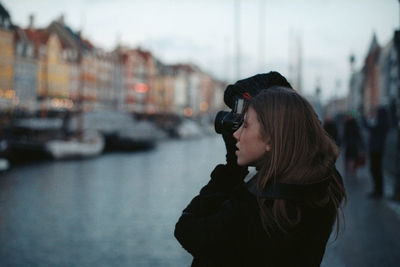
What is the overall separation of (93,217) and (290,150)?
8205 millimetres

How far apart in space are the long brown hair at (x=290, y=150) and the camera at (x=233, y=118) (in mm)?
84

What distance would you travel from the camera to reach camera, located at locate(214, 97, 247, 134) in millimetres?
1614

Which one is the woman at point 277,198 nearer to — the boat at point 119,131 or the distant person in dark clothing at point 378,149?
the distant person in dark clothing at point 378,149

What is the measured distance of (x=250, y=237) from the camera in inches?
56.1

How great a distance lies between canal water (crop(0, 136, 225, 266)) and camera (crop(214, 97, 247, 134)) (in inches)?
179

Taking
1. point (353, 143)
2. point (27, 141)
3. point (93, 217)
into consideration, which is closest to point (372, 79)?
point (27, 141)

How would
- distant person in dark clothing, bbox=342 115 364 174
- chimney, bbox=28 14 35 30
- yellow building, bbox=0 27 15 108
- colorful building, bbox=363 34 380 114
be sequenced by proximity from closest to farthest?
distant person in dark clothing, bbox=342 115 364 174 → yellow building, bbox=0 27 15 108 → chimney, bbox=28 14 35 30 → colorful building, bbox=363 34 380 114

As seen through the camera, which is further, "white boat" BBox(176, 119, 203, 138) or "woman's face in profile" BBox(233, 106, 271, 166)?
"white boat" BBox(176, 119, 203, 138)

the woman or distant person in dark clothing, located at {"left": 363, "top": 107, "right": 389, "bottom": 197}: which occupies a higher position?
the woman

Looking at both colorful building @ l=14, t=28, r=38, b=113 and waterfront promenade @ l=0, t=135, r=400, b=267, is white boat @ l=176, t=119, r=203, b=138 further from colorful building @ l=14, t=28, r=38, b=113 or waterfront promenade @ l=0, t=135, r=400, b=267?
waterfront promenade @ l=0, t=135, r=400, b=267

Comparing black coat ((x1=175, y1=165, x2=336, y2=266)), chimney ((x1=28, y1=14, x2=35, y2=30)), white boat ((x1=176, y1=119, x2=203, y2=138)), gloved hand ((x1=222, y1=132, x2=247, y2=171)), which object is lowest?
white boat ((x1=176, y1=119, x2=203, y2=138))

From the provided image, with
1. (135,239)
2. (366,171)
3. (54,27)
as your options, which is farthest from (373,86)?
(135,239)

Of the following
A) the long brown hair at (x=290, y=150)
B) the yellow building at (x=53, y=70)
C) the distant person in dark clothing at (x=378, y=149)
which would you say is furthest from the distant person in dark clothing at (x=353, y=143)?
the yellow building at (x=53, y=70)

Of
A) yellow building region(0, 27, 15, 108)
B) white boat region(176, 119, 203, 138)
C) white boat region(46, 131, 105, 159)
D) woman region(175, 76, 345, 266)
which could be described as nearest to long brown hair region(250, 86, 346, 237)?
woman region(175, 76, 345, 266)
